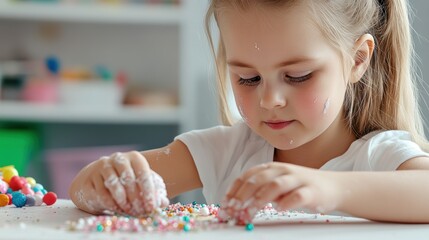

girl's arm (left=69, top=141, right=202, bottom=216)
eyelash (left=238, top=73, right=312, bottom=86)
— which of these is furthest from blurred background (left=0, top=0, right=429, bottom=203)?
girl's arm (left=69, top=141, right=202, bottom=216)

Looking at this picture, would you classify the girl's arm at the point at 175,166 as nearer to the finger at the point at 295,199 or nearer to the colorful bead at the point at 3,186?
the colorful bead at the point at 3,186

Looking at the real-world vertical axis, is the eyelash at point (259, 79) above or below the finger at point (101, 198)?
above

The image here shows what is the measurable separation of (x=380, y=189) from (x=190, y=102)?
203 cm

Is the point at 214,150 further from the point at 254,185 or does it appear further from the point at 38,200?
the point at 254,185

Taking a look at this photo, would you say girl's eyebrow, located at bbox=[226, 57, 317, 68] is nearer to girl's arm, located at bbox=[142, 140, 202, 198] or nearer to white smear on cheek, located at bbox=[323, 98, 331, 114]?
white smear on cheek, located at bbox=[323, 98, 331, 114]

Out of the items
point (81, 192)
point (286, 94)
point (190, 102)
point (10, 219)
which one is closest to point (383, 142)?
point (286, 94)

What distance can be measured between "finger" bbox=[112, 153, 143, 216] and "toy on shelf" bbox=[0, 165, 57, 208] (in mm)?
186

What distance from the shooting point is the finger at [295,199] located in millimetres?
822

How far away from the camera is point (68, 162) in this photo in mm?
2959

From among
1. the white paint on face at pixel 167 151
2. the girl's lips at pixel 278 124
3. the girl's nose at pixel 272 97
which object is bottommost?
the white paint on face at pixel 167 151

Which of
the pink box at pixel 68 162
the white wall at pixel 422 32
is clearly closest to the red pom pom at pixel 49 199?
the white wall at pixel 422 32

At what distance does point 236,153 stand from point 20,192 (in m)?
0.41

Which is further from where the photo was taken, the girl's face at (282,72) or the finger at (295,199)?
the girl's face at (282,72)

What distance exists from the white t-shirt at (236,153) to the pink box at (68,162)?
161cm
